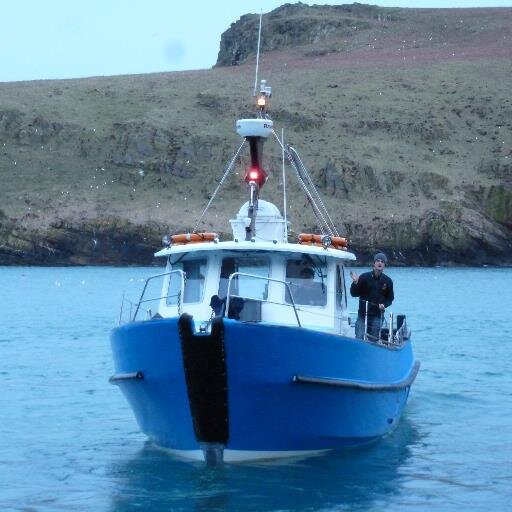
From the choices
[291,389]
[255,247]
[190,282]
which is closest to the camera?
[291,389]

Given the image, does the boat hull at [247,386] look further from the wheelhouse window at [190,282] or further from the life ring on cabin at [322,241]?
the life ring on cabin at [322,241]

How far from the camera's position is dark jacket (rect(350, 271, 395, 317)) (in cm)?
1883

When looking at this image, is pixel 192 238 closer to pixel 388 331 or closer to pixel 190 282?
pixel 190 282

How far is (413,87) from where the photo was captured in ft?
361

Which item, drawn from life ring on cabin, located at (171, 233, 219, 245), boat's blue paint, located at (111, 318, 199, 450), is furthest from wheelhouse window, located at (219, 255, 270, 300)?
boat's blue paint, located at (111, 318, 199, 450)

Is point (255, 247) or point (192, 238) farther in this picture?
point (192, 238)

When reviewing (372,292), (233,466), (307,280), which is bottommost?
(233,466)

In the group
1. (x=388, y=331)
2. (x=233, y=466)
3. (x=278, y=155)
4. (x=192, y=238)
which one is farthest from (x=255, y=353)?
(x=278, y=155)

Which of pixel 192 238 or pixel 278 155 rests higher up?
pixel 278 155

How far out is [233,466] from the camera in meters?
16.2

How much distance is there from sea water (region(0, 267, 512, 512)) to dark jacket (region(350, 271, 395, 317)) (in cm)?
201

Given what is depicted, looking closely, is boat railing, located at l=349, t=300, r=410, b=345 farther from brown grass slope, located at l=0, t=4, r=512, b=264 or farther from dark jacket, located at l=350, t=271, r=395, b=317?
brown grass slope, located at l=0, t=4, r=512, b=264

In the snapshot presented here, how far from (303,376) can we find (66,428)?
6397 millimetres

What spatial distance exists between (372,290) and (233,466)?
398 centimetres
